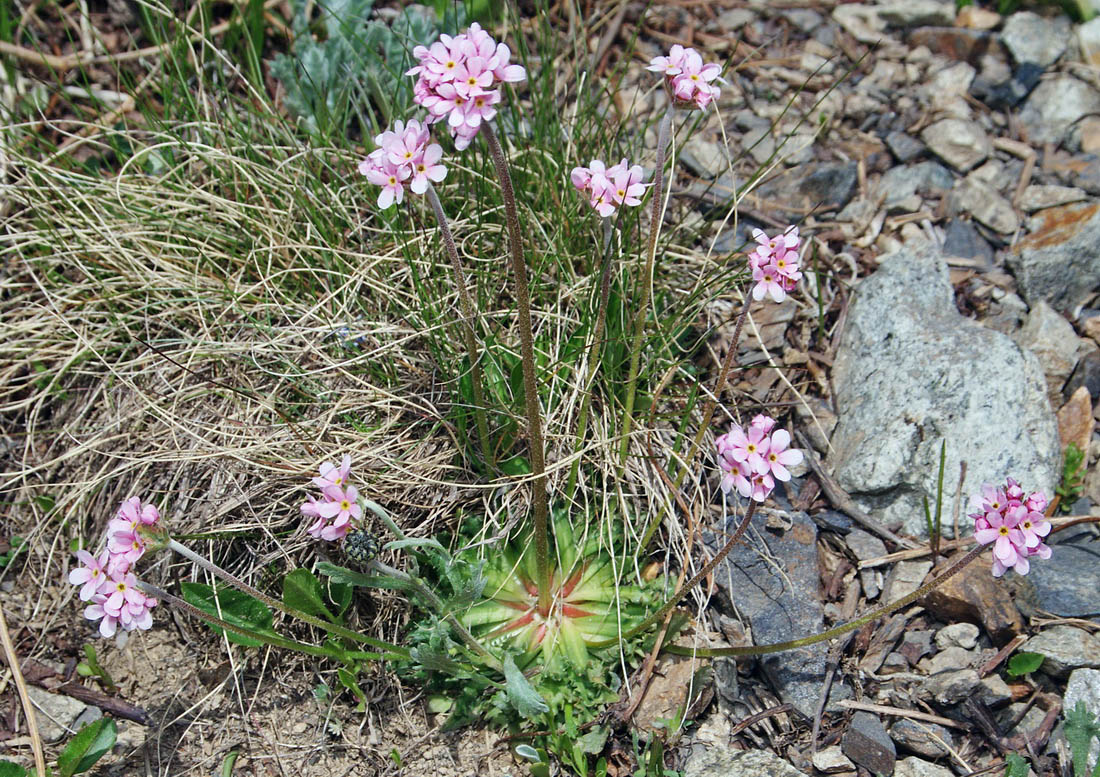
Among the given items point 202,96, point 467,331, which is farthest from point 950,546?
point 202,96

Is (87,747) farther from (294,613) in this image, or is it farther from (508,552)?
(508,552)

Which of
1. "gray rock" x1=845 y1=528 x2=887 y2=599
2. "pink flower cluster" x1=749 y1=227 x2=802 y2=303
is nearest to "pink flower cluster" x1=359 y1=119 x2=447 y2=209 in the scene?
"pink flower cluster" x1=749 y1=227 x2=802 y2=303

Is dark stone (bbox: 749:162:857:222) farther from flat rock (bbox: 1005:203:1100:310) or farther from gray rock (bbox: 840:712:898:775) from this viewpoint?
gray rock (bbox: 840:712:898:775)

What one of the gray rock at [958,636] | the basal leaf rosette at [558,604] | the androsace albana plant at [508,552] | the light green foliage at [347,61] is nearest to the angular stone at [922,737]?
the gray rock at [958,636]

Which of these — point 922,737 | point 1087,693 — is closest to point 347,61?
point 922,737

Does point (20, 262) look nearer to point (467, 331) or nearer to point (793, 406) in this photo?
point (467, 331)
